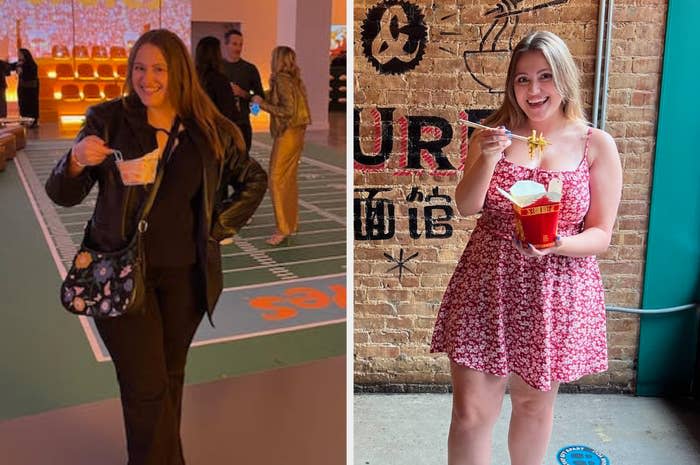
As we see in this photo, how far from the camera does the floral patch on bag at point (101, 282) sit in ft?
5.81

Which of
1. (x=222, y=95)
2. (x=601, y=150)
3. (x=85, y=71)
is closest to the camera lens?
(x=85, y=71)

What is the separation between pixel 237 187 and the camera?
6.12 feet

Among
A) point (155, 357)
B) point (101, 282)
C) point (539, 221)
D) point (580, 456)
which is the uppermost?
point (539, 221)

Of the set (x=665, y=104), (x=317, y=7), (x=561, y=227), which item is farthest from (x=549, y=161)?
(x=665, y=104)

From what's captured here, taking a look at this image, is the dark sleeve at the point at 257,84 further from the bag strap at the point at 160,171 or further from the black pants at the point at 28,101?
the black pants at the point at 28,101

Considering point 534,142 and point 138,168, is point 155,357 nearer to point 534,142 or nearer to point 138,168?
point 138,168

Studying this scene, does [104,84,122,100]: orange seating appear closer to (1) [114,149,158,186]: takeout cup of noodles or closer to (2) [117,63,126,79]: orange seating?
(2) [117,63,126,79]: orange seating

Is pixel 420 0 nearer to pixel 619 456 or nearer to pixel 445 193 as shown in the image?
pixel 445 193

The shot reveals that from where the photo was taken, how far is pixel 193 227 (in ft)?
5.99

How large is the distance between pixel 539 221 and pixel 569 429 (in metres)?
2.12

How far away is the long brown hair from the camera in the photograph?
1.74 meters

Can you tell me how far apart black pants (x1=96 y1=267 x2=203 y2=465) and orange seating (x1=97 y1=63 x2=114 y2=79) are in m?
0.48

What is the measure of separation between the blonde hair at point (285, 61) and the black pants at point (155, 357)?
55 cm

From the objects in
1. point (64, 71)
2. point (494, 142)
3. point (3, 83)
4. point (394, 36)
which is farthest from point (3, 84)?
point (394, 36)
